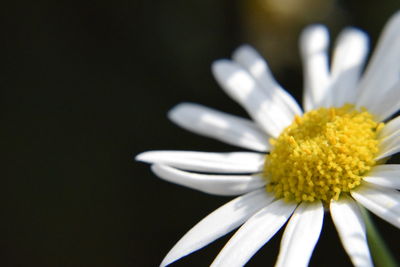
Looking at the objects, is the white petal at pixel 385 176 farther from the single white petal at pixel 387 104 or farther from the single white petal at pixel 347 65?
the single white petal at pixel 347 65

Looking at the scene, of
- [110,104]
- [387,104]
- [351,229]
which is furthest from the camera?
[110,104]

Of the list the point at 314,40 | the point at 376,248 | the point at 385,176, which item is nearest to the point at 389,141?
Answer: the point at 385,176

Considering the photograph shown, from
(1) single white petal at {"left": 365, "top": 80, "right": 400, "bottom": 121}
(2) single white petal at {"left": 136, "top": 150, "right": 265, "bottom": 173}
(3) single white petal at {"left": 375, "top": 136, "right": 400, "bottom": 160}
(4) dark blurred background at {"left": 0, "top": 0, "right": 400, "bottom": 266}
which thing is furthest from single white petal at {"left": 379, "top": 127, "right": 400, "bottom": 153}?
(4) dark blurred background at {"left": 0, "top": 0, "right": 400, "bottom": 266}

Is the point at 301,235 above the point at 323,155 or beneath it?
beneath

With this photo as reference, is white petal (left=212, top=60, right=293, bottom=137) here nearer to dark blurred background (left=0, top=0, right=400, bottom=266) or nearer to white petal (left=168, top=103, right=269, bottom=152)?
white petal (left=168, top=103, right=269, bottom=152)

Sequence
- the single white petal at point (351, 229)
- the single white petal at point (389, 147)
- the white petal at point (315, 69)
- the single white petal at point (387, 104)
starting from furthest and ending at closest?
the white petal at point (315, 69) → the single white petal at point (387, 104) → the single white petal at point (389, 147) → the single white petal at point (351, 229)

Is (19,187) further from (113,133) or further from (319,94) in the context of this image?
(319,94)

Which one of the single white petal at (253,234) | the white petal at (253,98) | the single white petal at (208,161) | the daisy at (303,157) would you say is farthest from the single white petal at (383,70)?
the single white petal at (253,234)

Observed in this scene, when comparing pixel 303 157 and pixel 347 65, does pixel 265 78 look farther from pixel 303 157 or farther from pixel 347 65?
pixel 303 157
